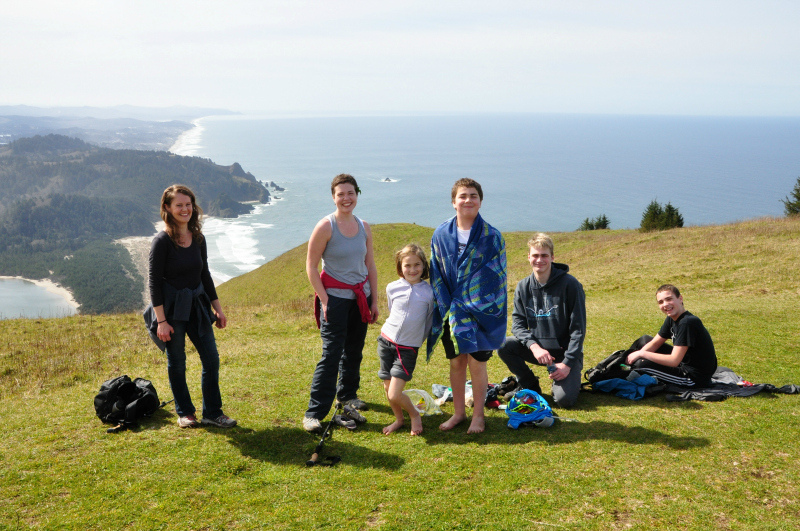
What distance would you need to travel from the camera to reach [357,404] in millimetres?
6301

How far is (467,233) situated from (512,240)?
38.3 m

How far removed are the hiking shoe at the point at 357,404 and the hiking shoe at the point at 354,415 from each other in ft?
0.93

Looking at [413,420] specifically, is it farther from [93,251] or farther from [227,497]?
[93,251]

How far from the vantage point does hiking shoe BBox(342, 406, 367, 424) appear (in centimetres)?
582

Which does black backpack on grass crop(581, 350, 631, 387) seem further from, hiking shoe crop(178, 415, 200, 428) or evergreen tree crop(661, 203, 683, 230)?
evergreen tree crop(661, 203, 683, 230)

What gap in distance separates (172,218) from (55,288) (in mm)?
166384

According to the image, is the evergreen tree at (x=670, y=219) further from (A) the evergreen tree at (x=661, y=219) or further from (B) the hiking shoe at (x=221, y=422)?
(B) the hiking shoe at (x=221, y=422)

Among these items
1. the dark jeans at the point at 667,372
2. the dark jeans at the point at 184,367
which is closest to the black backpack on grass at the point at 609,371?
the dark jeans at the point at 667,372

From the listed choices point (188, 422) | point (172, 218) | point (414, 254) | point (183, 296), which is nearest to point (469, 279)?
point (414, 254)

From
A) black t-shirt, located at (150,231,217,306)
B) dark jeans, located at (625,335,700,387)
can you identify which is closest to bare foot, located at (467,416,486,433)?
dark jeans, located at (625,335,700,387)

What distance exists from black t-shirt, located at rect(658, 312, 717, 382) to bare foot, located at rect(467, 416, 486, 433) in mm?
2742

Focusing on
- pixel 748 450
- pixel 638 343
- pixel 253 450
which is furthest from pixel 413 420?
pixel 638 343

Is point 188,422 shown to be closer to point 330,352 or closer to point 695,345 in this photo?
point 330,352

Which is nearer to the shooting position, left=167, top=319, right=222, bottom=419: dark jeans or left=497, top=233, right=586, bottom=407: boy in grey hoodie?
left=167, top=319, right=222, bottom=419: dark jeans
